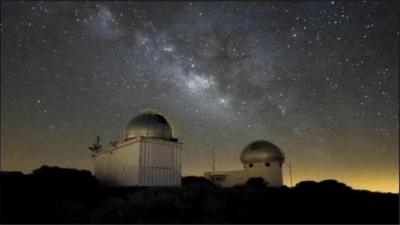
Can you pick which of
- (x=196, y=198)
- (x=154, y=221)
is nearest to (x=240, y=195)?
(x=196, y=198)

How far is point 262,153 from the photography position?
33125 millimetres

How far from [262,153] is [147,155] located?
48.1 feet

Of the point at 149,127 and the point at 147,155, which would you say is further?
the point at 149,127

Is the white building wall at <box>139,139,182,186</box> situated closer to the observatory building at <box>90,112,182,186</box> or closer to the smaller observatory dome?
the observatory building at <box>90,112,182,186</box>

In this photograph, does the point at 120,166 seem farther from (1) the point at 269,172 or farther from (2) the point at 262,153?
(1) the point at 269,172

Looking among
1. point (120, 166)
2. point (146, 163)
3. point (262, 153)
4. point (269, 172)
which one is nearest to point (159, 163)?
point (146, 163)

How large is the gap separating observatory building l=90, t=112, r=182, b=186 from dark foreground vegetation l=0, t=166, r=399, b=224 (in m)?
5.04

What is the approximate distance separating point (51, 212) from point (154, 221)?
13.2 feet

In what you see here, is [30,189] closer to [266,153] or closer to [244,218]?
[244,218]

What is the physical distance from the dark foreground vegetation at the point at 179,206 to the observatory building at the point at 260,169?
1487cm

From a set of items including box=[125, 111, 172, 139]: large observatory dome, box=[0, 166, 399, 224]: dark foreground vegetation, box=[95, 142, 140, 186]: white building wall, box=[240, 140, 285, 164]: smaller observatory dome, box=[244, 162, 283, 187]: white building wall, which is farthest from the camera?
box=[240, 140, 285, 164]: smaller observatory dome

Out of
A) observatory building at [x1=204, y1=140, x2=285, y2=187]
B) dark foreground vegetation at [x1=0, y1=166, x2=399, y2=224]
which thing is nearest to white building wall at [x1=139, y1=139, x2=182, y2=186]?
dark foreground vegetation at [x1=0, y1=166, x2=399, y2=224]

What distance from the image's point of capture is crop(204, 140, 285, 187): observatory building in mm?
32625

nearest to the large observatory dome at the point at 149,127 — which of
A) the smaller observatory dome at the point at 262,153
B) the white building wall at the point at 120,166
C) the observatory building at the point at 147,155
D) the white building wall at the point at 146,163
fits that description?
the observatory building at the point at 147,155
